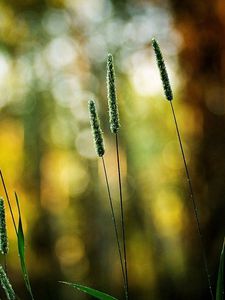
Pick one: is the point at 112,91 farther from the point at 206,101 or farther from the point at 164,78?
the point at 206,101

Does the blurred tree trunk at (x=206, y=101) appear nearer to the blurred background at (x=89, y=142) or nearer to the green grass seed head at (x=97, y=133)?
the blurred background at (x=89, y=142)

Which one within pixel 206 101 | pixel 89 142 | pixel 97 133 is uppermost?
pixel 89 142

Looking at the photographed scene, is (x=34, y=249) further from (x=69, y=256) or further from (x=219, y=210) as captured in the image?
(x=219, y=210)

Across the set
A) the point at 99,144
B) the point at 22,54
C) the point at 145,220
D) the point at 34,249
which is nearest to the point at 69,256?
the point at 34,249

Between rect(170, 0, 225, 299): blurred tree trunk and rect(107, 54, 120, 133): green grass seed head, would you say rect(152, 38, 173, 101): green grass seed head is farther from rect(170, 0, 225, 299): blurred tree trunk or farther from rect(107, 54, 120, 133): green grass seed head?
rect(170, 0, 225, 299): blurred tree trunk

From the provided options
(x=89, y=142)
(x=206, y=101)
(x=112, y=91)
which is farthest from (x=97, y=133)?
(x=89, y=142)

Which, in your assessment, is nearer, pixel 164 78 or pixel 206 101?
pixel 164 78

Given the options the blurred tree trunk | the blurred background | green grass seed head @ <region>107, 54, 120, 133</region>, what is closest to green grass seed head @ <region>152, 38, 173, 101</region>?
green grass seed head @ <region>107, 54, 120, 133</region>
